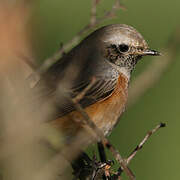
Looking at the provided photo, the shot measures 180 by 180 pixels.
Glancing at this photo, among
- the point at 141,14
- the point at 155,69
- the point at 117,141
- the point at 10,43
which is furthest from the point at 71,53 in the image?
the point at 141,14

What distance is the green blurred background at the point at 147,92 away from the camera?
626 cm

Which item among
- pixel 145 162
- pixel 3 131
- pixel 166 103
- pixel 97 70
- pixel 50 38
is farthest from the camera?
pixel 50 38

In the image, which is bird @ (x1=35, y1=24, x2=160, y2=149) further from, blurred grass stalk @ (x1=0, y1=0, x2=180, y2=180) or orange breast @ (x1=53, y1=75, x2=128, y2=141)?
blurred grass stalk @ (x1=0, y1=0, x2=180, y2=180)

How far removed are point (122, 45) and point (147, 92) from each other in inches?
75.8

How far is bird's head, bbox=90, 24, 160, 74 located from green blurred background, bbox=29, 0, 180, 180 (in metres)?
0.64

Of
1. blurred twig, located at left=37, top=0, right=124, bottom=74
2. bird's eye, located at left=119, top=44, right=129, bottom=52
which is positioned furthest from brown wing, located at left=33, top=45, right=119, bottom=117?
blurred twig, located at left=37, top=0, right=124, bottom=74

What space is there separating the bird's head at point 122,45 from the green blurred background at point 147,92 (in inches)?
25.1

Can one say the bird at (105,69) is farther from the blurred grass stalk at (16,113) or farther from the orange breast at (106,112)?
the blurred grass stalk at (16,113)

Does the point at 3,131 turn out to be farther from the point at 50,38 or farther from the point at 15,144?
the point at 50,38

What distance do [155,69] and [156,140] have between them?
13.3 ft

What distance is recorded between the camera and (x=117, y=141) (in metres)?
6.33

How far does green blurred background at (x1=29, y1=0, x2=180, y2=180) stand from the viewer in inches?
246

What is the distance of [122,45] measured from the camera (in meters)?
4.59

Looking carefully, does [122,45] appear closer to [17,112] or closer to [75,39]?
[75,39]
